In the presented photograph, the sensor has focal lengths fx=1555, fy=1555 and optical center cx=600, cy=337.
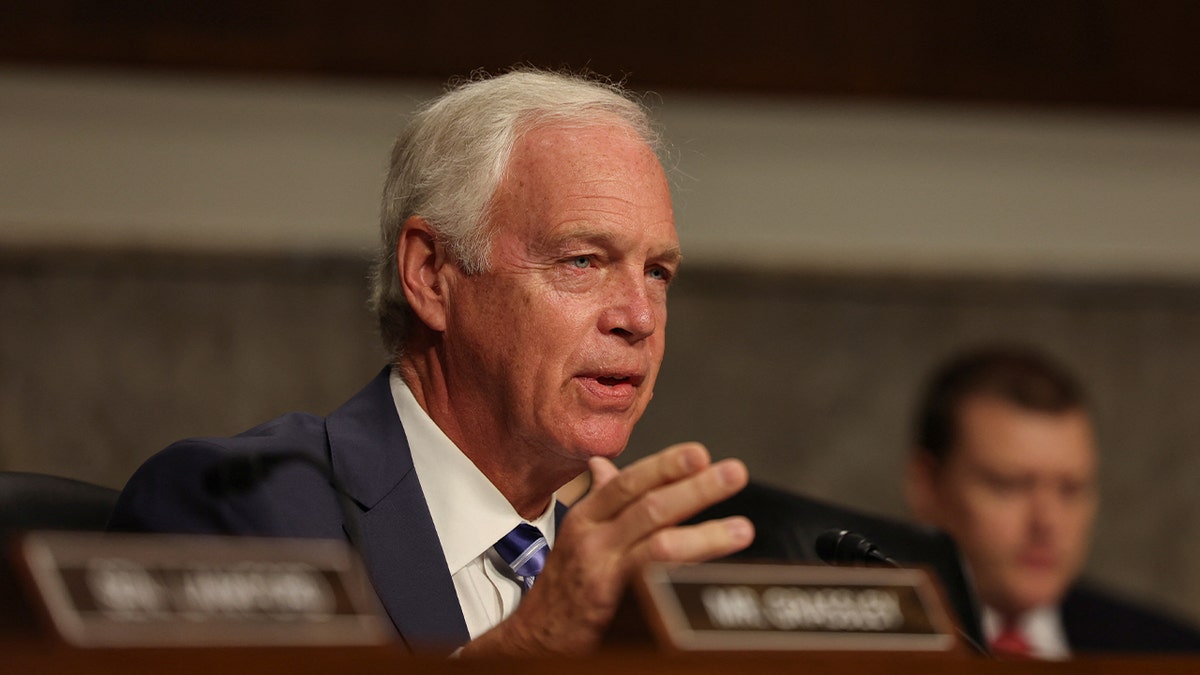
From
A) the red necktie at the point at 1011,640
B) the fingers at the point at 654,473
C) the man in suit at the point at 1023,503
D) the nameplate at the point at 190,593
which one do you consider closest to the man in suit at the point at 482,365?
the fingers at the point at 654,473

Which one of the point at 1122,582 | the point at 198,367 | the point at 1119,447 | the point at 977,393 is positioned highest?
the point at 198,367

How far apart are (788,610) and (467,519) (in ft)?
2.85

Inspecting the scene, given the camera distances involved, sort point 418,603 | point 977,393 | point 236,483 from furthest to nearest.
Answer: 1. point 977,393
2. point 418,603
3. point 236,483

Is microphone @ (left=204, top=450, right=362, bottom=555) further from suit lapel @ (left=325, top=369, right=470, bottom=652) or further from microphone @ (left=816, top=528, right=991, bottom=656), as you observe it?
microphone @ (left=816, top=528, right=991, bottom=656)

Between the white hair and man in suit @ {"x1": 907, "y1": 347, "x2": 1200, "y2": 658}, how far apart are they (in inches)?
71.5

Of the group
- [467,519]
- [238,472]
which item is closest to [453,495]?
[467,519]

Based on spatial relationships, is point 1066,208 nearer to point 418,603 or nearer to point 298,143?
point 298,143

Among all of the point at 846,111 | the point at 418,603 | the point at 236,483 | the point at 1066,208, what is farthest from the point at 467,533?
the point at 1066,208

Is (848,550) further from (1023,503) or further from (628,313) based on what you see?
(1023,503)

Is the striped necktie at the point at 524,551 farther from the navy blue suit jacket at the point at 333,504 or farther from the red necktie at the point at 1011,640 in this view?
the red necktie at the point at 1011,640

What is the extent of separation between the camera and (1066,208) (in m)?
4.48

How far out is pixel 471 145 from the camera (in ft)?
7.13

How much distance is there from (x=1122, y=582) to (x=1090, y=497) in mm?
349

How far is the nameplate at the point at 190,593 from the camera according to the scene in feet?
3.44
